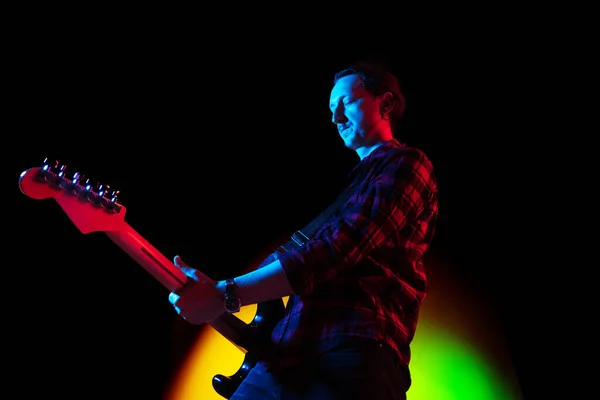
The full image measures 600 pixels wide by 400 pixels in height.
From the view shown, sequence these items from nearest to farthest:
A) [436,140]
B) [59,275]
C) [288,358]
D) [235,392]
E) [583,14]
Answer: [288,358], [235,392], [59,275], [583,14], [436,140]

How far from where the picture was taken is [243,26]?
118 inches

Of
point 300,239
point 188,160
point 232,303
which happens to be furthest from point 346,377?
point 188,160

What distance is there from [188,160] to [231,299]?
6.02 feet

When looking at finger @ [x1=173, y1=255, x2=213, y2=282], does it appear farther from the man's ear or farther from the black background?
the black background

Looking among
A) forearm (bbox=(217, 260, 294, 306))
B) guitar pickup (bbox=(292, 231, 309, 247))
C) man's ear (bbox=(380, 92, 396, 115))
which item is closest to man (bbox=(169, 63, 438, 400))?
forearm (bbox=(217, 260, 294, 306))

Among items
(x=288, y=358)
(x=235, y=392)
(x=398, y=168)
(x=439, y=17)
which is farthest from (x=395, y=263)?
(x=439, y=17)

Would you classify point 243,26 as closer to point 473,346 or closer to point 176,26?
point 176,26

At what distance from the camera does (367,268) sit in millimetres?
1334

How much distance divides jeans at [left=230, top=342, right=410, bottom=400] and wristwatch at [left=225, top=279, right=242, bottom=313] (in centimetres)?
26

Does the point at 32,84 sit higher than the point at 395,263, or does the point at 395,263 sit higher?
the point at 32,84

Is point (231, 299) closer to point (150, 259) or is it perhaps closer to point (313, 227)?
point (150, 259)

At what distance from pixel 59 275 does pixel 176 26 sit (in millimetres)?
1525

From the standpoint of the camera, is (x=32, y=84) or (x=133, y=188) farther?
(x=133, y=188)

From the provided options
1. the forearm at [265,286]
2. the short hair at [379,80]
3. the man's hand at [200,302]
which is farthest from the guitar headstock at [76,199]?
the short hair at [379,80]
